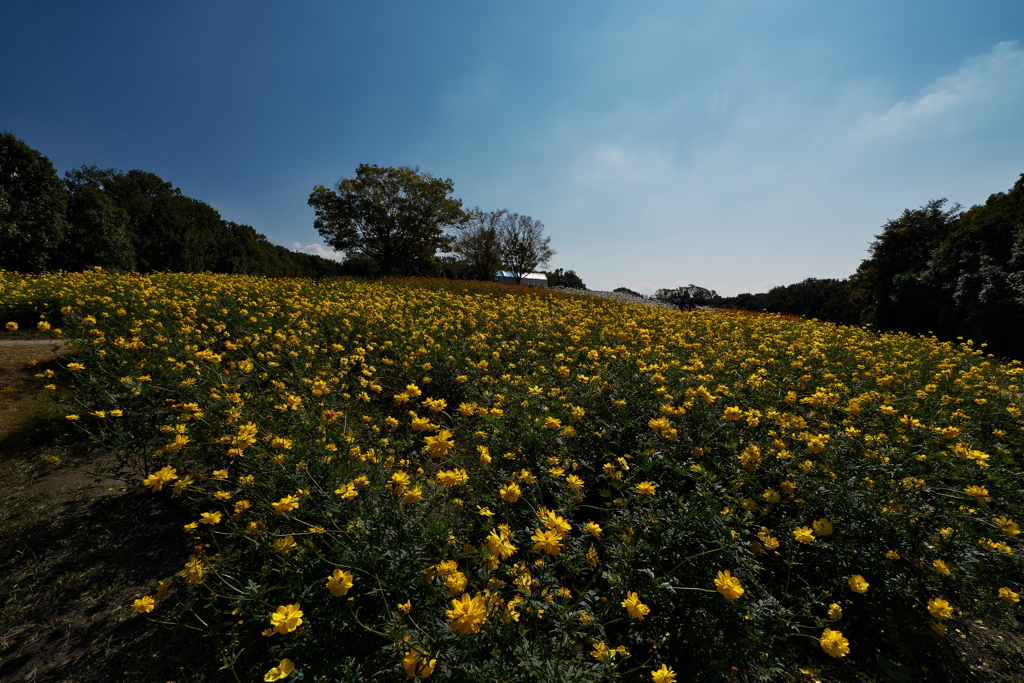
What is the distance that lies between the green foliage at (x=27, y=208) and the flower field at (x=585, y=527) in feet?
44.5

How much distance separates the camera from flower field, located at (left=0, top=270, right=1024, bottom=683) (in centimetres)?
163

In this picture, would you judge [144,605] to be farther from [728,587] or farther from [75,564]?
[728,587]

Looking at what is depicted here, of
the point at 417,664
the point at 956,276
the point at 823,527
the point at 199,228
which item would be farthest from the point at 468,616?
the point at 199,228

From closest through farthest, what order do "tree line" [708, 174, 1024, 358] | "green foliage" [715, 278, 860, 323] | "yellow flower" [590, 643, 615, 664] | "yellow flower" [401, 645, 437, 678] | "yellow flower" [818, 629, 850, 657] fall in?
"yellow flower" [401, 645, 437, 678]
"yellow flower" [590, 643, 615, 664]
"yellow flower" [818, 629, 850, 657]
"tree line" [708, 174, 1024, 358]
"green foliage" [715, 278, 860, 323]

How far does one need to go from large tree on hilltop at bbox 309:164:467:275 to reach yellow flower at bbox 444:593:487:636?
91.9ft

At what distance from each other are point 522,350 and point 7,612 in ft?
16.1

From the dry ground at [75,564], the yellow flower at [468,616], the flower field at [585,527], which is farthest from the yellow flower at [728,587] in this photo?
the dry ground at [75,564]

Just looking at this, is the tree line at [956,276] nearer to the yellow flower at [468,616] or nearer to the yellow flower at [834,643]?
the yellow flower at [834,643]

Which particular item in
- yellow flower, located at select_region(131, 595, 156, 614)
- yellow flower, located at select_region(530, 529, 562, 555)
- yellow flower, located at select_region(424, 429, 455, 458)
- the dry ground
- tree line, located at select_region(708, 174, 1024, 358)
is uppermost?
tree line, located at select_region(708, 174, 1024, 358)

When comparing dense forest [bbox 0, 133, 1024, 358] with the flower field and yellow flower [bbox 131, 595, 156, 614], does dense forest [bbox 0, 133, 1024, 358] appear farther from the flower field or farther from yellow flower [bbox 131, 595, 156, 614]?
yellow flower [bbox 131, 595, 156, 614]

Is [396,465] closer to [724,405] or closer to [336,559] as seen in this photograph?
[336,559]

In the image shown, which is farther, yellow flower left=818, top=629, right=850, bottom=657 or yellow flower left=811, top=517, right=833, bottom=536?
yellow flower left=811, top=517, right=833, bottom=536

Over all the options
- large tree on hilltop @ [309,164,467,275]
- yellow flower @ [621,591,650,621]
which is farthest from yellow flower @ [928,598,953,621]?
large tree on hilltop @ [309,164,467,275]

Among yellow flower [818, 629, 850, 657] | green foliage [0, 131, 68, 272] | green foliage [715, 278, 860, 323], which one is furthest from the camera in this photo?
green foliage [715, 278, 860, 323]
